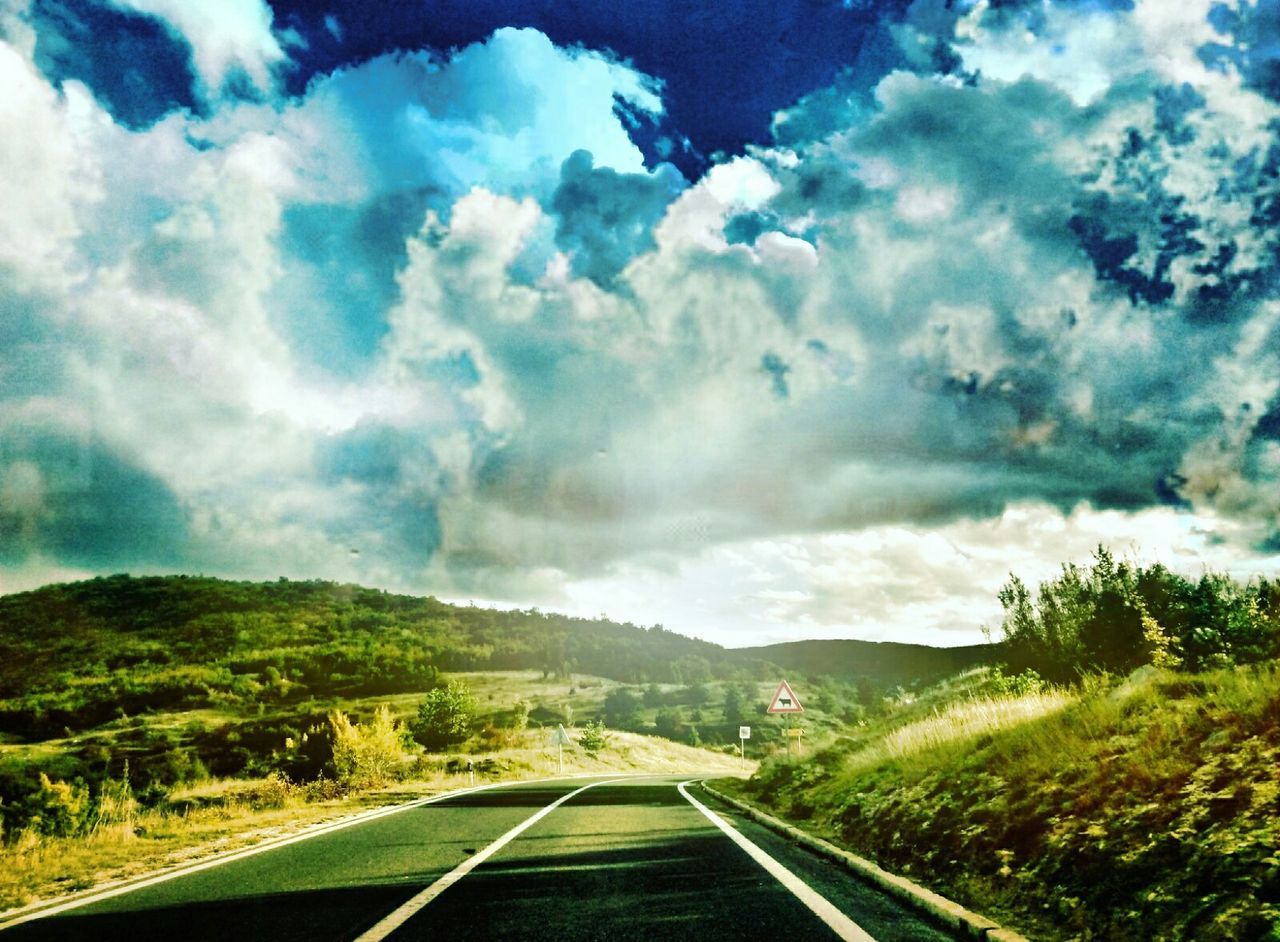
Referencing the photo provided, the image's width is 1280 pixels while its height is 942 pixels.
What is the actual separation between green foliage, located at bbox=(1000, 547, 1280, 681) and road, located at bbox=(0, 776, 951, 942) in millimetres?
6251

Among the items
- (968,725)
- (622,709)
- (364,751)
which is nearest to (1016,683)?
(968,725)

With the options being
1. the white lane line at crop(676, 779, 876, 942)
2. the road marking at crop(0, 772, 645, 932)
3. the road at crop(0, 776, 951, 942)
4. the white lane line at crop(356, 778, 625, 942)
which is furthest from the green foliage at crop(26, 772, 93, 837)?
the white lane line at crop(676, 779, 876, 942)

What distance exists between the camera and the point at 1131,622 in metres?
33.3

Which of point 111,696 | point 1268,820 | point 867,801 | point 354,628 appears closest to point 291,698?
point 111,696

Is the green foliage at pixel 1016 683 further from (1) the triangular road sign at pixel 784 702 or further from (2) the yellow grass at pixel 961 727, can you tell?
(2) the yellow grass at pixel 961 727

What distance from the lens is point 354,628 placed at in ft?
484

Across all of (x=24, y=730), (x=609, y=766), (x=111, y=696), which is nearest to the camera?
(x=609, y=766)

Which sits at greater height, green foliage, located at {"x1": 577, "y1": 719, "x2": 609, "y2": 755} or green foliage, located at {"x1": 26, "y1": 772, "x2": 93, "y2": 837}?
green foliage, located at {"x1": 26, "y1": 772, "x2": 93, "y2": 837}

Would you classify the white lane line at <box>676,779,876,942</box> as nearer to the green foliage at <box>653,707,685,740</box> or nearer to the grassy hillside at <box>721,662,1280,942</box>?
the grassy hillside at <box>721,662,1280,942</box>

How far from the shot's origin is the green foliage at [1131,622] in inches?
467

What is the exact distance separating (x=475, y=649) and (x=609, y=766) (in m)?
107

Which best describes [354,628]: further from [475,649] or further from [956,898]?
[956,898]

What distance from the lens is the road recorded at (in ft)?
16.4

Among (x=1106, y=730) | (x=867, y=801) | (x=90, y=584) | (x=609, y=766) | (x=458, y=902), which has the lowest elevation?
(x=609, y=766)
